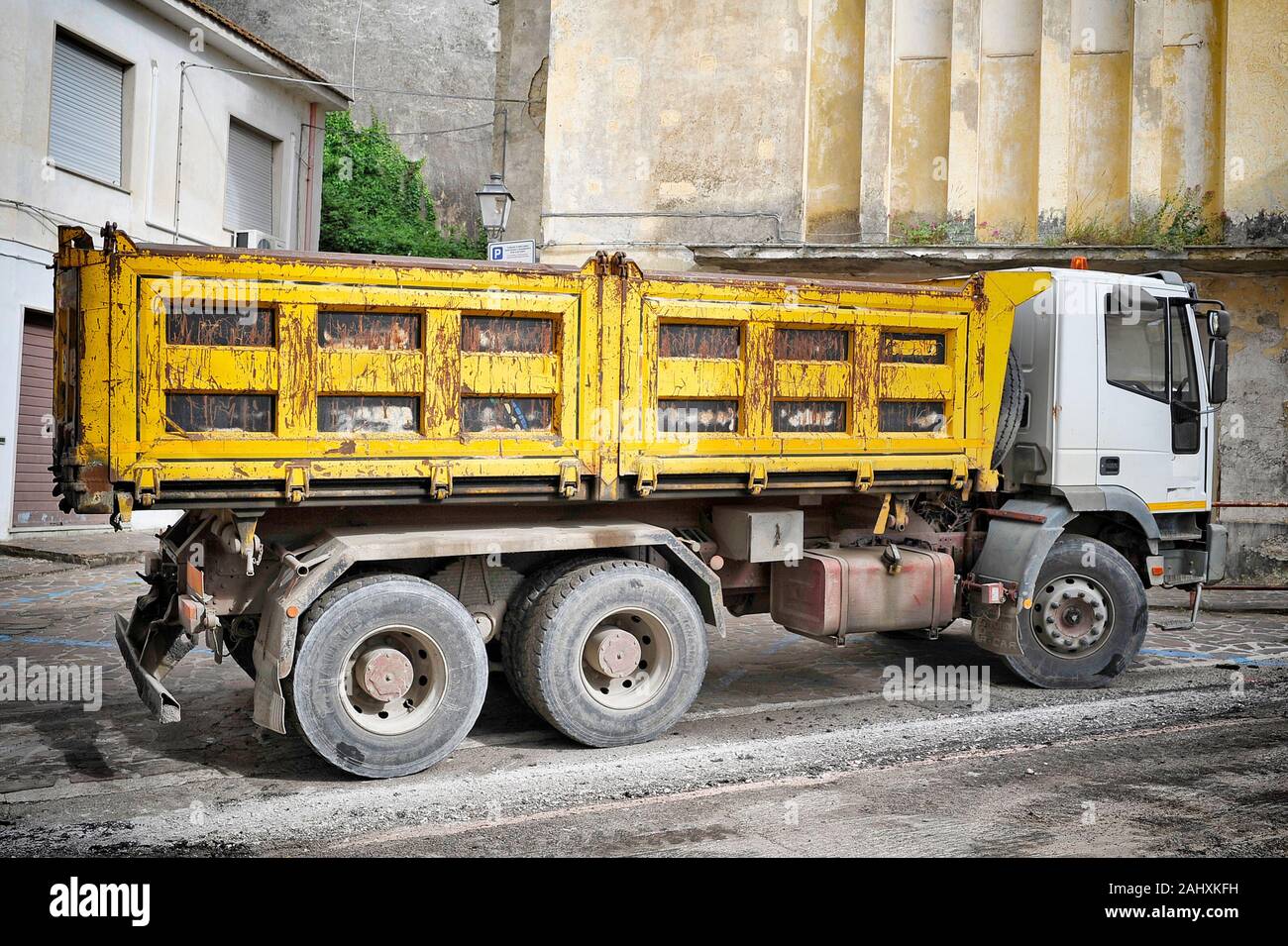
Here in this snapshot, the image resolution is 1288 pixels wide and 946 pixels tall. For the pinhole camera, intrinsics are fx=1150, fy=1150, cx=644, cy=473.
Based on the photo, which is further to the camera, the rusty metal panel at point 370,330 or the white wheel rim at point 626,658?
the white wheel rim at point 626,658

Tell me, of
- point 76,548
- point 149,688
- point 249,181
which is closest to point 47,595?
point 76,548

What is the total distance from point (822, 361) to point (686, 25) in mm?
9749

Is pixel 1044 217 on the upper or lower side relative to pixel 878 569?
upper

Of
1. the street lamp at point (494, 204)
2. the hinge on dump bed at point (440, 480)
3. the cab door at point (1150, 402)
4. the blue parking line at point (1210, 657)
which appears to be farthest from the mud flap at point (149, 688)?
the street lamp at point (494, 204)

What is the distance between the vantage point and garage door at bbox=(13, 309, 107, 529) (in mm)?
15117

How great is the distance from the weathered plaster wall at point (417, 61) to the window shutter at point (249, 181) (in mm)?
9431

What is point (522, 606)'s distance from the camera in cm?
616

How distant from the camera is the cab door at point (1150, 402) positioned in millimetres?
7785

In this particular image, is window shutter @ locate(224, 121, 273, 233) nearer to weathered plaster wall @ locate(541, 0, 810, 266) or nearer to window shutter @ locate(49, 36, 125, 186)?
window shutter @ locate(49, 36, 125, 186)

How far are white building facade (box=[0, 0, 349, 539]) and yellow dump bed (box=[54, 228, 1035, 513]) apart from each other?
335 inches

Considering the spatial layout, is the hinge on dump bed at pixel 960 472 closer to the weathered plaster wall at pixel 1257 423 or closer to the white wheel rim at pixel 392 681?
the white wheel rim at pixel 392 681

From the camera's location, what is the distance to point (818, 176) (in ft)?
49.6

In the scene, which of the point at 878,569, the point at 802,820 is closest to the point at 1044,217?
the point at 878,569
